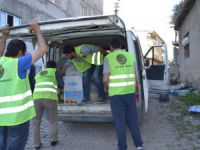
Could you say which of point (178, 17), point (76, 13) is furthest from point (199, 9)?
point (76, 13)

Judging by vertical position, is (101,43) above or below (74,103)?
above

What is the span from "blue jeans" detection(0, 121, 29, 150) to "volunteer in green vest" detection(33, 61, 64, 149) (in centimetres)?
205

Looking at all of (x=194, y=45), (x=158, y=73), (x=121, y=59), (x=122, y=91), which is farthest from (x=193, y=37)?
(x=122, y=91)

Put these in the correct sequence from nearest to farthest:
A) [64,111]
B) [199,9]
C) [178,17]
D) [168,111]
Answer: [64,111]
[168,111]
[199,9]
[178,17]

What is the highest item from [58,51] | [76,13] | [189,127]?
[76,13]

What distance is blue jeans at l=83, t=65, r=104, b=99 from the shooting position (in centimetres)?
696

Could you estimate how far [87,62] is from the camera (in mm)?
7027

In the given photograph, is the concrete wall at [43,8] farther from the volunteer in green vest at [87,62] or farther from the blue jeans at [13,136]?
the blue jeans at [13,136]

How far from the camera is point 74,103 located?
6.71m

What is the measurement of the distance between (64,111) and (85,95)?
64 centimetres

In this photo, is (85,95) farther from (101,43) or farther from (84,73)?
(101,43)

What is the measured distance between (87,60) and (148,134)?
79.2 inches

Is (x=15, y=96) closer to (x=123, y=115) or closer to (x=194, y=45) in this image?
(x=123, y=115)

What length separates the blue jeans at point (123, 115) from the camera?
5238mm
